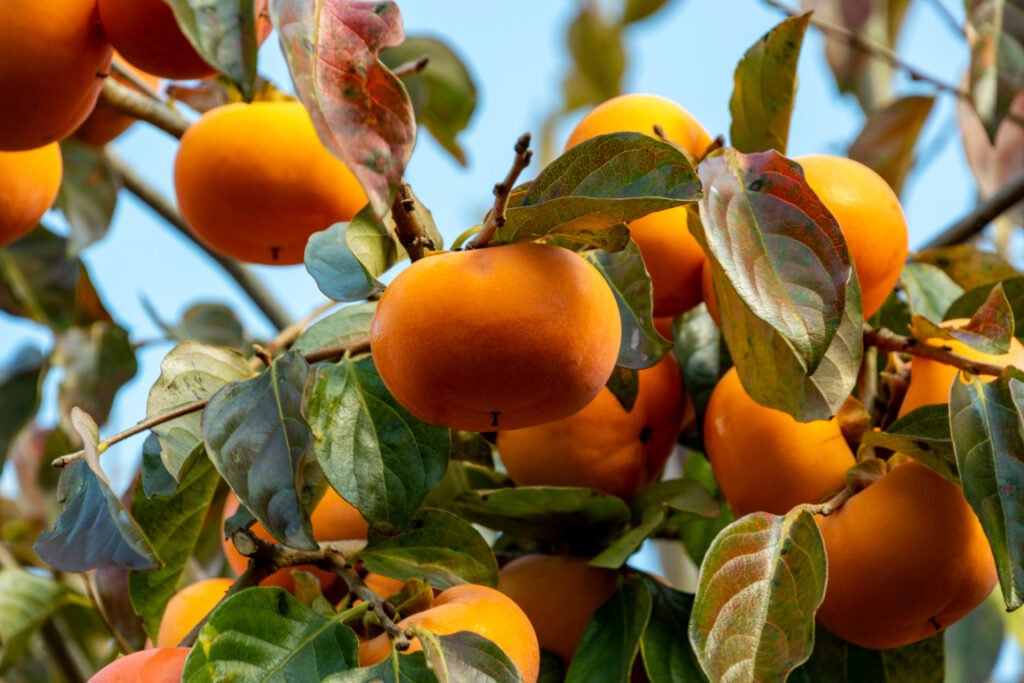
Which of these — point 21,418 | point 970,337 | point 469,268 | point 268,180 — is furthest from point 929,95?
point 21,418

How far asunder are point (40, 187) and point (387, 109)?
54cm

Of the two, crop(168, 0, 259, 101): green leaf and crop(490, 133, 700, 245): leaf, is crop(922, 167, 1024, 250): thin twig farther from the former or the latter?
crop(168, 0, 259, 101): green leaf

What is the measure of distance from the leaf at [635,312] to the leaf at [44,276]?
33.3 inches

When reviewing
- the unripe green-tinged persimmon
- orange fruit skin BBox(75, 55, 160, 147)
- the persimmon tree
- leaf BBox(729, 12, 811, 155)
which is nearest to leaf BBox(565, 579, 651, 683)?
the persimmon tree

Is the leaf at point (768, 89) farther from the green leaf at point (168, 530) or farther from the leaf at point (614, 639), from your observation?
the green leaf at point (168, 530)

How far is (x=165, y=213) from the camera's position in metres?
1.61

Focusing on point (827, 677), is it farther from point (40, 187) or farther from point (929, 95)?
point (929, 95)

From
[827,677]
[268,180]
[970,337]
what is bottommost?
[827,677]

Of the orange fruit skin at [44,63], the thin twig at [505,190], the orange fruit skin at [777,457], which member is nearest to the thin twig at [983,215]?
the orange fruit skin at [777,457]

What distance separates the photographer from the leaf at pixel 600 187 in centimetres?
66

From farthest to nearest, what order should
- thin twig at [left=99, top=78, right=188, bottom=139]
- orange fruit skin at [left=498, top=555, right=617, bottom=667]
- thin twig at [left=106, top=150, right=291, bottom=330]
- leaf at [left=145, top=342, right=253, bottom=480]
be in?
thin twig at [left=106, top=150, right=291, bottom=330], thin twig at [left=99, top=78, right=188, bottom=139], orange fruit skin at [left=498, top=555, right=617, bottom=667], leaf at [left=145, top=342, right=253, bottom=480]

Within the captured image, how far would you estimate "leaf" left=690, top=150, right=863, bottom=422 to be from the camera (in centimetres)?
71

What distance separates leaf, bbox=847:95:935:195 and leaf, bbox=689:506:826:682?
0.84 m

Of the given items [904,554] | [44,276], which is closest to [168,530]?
[904,554]
